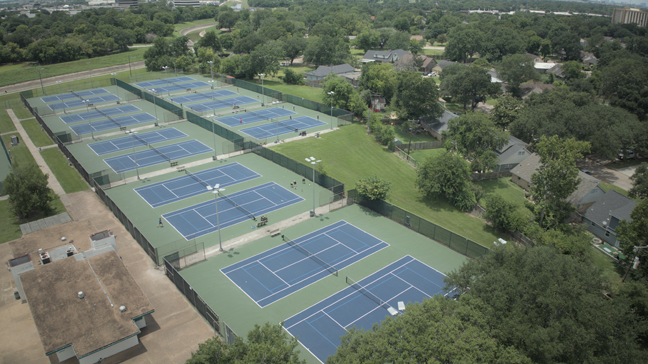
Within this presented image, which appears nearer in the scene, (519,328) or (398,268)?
(519,328)

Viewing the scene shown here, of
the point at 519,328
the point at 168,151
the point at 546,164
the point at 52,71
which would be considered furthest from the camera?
the point at 52,71

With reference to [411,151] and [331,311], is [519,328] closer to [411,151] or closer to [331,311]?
[331,311]

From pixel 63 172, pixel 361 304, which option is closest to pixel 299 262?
pixel 361 304

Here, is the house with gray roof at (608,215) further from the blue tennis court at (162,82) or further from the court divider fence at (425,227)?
Answer: the blue tennis court at (162,82)

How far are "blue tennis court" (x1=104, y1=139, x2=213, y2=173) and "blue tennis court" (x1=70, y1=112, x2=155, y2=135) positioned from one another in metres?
10.9

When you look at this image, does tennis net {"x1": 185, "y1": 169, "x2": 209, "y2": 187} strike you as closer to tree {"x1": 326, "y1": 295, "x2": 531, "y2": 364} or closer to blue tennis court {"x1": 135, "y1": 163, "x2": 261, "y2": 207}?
blue tennis court {"x1": 135, "y1": 163, "x2": 261, "y2": 207}

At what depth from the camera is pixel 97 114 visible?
6894 centimetres

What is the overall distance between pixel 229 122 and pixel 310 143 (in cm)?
1604

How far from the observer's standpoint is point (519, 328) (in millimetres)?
19703

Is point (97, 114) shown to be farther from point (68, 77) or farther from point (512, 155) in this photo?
point (512, 155)

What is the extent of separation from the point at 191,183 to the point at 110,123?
27.9m

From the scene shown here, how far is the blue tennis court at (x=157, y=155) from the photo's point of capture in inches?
1977

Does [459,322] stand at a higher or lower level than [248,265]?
higher

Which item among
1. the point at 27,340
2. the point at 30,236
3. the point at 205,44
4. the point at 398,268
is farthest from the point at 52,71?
the point at 398,268
